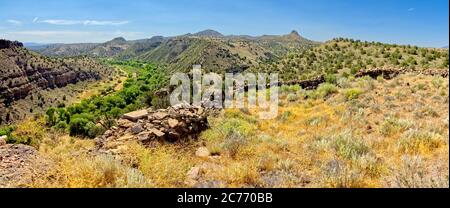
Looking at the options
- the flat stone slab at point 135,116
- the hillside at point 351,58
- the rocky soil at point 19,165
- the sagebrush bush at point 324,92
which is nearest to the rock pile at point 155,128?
the flat stone slab at point 135,116

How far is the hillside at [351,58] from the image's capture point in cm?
3152

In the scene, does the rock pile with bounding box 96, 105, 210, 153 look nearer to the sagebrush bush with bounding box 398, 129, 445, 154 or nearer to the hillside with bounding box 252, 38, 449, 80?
the sagebrush bush with bounding box 398, 129, 445, 154

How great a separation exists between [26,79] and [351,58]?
89.2 m

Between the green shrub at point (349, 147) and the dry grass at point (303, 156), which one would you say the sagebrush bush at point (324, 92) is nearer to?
the dry grass at point (303, 156)

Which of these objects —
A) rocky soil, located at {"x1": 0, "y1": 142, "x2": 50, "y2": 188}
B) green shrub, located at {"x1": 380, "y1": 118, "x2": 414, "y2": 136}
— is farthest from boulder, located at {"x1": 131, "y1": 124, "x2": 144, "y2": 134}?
green shrub, located at {"x1": 380, "y1": 118, "x2": 414, "y2": 136}

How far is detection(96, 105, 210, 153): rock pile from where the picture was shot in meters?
9.36

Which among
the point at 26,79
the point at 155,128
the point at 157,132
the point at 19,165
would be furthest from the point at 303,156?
the point at 26,79

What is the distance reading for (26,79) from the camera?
100 meters

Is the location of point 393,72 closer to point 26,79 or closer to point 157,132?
point 157,132

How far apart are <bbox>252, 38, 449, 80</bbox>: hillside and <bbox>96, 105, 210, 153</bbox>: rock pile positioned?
837 inches
